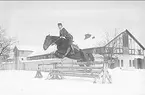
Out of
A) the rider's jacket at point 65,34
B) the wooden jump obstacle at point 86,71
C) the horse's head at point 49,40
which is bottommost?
the wooden jump obstacle at point 86,71

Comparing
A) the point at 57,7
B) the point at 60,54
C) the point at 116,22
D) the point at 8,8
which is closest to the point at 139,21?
the point at 116,22

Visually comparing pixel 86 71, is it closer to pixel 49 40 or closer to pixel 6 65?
pixel 49 40

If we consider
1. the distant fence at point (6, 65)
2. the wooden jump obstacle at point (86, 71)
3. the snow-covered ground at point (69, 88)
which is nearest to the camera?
the snow-covered ground at point (69, 88)

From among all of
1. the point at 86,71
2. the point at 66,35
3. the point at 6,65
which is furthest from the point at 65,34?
the point at 6,65

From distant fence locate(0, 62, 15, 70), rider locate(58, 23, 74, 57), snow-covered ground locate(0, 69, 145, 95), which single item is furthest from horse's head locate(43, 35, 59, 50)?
distant fence locate(0, 62, 15, 70)

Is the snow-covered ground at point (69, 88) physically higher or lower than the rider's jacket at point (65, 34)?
lower

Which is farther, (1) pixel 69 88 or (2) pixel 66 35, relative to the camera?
(2) pixel 66 35

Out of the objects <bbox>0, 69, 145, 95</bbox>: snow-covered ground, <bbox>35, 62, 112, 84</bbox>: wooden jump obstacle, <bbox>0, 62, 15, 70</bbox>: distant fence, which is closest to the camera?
<bbox>0, 69, 145, 95</bbox>: snow-covered ground

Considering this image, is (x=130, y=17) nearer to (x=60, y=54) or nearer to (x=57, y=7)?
(x=57, y=7)

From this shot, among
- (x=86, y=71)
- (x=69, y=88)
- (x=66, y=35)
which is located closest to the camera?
(x=69, y=88)

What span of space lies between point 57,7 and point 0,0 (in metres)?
1.07

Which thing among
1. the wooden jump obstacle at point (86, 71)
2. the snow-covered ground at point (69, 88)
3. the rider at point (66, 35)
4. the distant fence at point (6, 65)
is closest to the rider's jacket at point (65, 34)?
the rider at point (66, 35)

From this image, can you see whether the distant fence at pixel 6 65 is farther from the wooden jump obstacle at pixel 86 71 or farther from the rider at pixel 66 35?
the rider at pixel 66 35

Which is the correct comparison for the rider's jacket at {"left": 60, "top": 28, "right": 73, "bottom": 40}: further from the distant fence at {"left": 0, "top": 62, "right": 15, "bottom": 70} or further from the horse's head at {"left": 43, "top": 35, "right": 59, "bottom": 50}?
the distant fence at {"left": 0, "top": 62, "right": 15, "bottom": 70}
